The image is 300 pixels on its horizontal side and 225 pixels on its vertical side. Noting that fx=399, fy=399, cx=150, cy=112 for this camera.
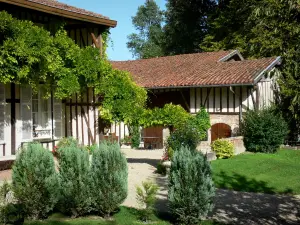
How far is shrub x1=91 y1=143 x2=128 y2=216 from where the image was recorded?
22.8 ft

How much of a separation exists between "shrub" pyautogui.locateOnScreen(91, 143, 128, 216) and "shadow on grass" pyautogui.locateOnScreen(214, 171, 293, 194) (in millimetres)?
4236

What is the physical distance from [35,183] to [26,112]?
19.3ft

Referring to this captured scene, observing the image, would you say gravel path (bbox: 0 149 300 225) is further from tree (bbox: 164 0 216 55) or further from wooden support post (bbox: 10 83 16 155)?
tree (bbox: 164 0 216 55)

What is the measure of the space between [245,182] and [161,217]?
4383mm

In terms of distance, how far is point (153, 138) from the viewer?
21.7 m

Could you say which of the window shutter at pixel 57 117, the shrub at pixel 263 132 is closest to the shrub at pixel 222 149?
the shrub at pixel 263 132

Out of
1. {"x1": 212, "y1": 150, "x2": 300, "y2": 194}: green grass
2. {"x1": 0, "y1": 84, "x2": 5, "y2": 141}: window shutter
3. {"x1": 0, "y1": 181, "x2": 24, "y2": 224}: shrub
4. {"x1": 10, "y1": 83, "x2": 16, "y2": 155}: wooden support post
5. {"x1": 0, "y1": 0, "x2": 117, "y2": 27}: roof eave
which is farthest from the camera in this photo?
{"x1": 10, "y1": 83, "x2": 16, "y2": 155}: wooden support post

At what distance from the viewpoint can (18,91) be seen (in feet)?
39.9

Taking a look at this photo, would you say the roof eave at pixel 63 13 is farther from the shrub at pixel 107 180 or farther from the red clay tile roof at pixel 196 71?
the red clay tile roof at pixel 196 71

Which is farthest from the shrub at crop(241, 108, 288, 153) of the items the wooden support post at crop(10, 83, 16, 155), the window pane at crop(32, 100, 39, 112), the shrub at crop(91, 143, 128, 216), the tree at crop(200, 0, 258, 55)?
the tree at crop(200, 0, 258, 55)

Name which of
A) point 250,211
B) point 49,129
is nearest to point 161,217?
point 250,211

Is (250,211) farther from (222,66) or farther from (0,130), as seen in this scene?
(222,66)

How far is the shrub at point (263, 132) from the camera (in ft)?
54.7

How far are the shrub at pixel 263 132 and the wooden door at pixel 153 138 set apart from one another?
5.66 m
